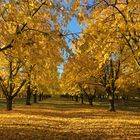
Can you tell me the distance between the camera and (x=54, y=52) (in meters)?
12.2

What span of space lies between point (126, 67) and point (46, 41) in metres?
23.1

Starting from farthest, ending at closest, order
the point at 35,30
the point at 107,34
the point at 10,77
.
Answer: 1. the point at 10,77
2. the point at 107,34
3. the point at 35,30

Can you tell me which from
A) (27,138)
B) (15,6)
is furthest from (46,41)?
(27,138)

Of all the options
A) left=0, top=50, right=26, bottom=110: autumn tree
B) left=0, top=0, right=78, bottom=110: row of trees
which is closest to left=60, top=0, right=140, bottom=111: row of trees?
left=0, top=0, right=78, bottom=110: row of trees

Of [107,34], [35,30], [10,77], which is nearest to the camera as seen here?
[35,30]

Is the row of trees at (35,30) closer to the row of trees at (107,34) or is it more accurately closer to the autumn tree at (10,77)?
the row of trees at (107,34)

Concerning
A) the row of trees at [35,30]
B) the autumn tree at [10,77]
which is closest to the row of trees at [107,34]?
the row of trees at [35,30]

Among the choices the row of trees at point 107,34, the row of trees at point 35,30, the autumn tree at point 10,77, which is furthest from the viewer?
the autumn tree at point 10,77

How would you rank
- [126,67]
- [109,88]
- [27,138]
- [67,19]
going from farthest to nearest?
[109,88], [126,67], [27,138], [67,19]

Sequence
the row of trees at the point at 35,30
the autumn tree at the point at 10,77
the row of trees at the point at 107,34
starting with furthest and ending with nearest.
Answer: the autumn tree at the point at 10,77 → the row of trees at the point at 107,34 → the row of trees at the point at 35,30

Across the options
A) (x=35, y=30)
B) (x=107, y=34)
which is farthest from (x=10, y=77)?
(x=35, y=30)

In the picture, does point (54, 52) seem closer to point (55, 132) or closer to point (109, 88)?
point (55, 132)

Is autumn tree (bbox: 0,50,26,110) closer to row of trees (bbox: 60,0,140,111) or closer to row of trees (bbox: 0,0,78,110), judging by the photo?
row of trees (bbox: 60,0,140,111)

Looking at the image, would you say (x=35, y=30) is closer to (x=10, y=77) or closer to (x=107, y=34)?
(x=107, y=34)
